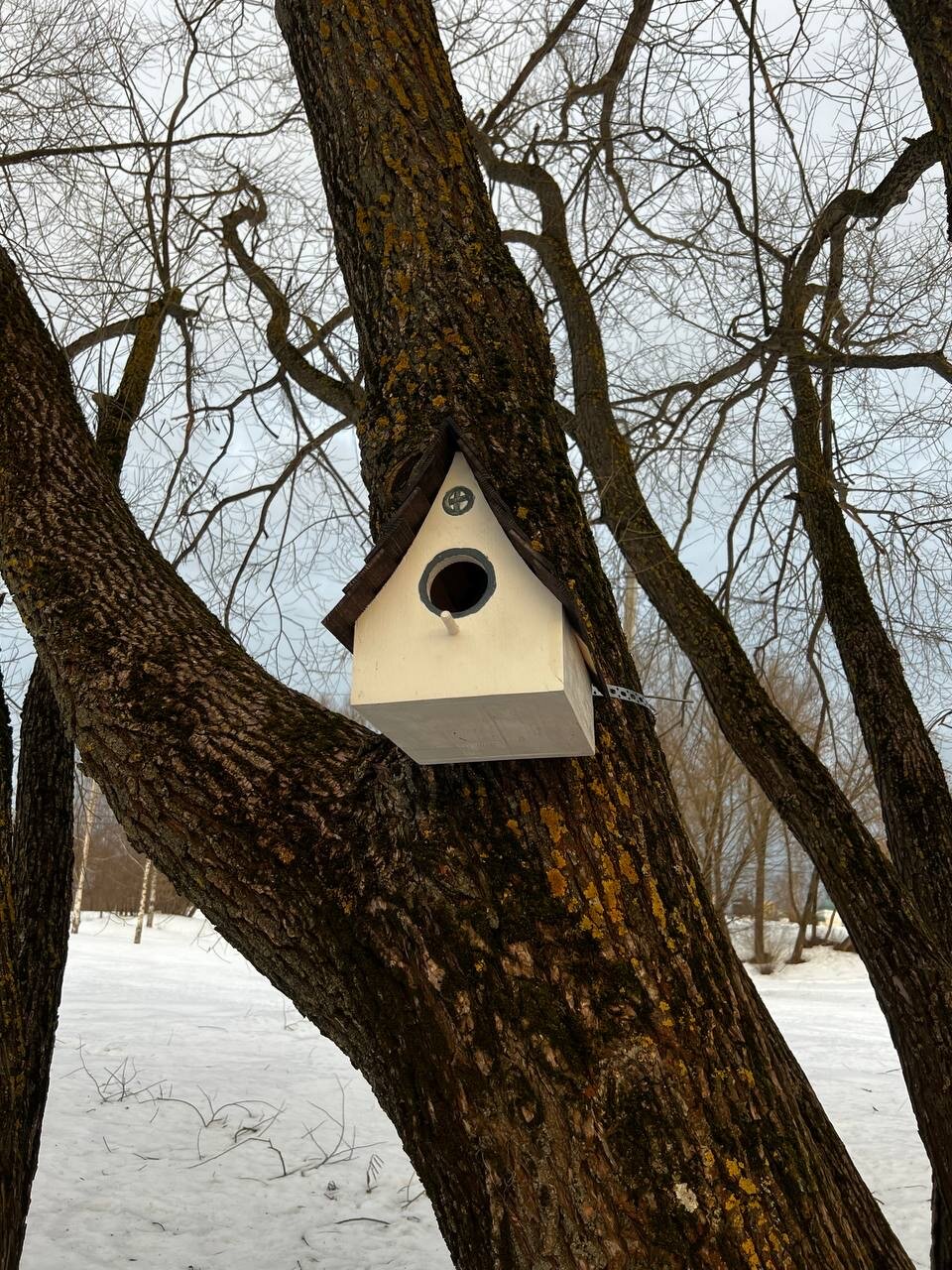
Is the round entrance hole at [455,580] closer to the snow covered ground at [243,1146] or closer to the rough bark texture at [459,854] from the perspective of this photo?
the rough bark texture at [459,854]

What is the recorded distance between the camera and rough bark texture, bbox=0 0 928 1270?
1.21 metres

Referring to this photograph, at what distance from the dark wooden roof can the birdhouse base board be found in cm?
13

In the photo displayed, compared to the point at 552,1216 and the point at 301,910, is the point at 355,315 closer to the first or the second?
the point at 301,910

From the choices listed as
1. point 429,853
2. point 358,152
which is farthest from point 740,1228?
point 358,152

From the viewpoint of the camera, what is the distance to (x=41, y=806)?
2.80m

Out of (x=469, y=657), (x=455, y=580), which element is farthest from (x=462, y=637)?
(x=455, y=580)

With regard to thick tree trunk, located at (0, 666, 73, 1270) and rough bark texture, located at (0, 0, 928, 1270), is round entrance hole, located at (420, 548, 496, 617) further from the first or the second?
thick tree trunk, located at (0, 666, 73, 1270)

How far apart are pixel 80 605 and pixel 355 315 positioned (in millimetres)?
770

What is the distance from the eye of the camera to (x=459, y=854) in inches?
54.1

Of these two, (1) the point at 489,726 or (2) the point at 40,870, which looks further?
(2) the point at 40,870

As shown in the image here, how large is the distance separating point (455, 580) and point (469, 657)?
0.93 feet

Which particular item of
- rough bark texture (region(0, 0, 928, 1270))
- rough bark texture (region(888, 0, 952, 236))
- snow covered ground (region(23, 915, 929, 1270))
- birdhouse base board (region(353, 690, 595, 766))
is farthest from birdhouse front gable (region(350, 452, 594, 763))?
snow covered ground (region(23, 915, 929, 1270))

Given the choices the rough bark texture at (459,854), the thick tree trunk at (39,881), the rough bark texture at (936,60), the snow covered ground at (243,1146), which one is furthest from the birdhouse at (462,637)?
the snow covered ground at (243,1146)

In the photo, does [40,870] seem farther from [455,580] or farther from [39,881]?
[455,580]
